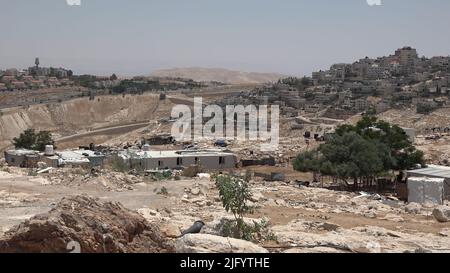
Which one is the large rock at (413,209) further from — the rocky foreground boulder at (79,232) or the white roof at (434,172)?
the rocky foreground boulder at (79,232)

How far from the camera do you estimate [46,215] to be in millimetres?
5906

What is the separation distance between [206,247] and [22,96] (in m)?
82.8

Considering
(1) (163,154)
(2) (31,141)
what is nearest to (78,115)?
(2) (31,141)

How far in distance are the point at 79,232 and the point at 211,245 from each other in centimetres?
150

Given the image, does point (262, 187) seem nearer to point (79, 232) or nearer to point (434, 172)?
point (434, 172)

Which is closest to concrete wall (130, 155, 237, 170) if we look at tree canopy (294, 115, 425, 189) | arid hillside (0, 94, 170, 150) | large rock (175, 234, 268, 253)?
tree canopy (294, 115, 425, 189)

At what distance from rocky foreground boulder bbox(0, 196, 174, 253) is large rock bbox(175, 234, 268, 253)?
29cm

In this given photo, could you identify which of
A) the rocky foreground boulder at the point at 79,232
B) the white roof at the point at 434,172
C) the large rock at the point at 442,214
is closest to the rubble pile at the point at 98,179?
the large rock at the point at 442,214

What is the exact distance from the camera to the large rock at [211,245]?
19.9 ft

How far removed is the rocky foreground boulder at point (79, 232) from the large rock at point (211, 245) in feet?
0.96

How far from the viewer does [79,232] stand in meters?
5.73

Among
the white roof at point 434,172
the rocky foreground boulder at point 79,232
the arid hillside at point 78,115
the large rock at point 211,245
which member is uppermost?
the rocky foreground boulder at point 79,232
